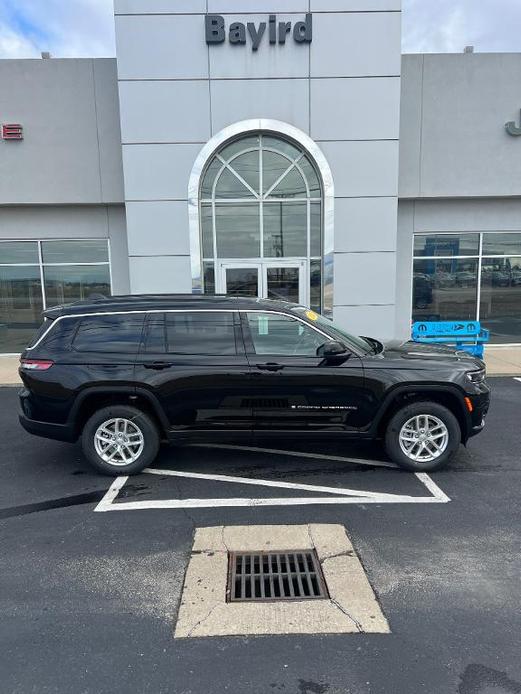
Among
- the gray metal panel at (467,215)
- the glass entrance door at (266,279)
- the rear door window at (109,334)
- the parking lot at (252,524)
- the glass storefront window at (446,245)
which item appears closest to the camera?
the parking lot at (252,524)

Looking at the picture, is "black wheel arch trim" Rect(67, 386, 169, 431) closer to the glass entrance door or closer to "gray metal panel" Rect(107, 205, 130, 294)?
the glass entrance door

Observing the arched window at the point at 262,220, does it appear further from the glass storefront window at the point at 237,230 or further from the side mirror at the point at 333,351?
the side mirror at the point at 333,351

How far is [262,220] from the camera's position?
432 inches

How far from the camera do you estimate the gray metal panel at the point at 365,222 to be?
10.7 metres

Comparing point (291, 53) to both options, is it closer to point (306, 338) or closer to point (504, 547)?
point (306, 338)

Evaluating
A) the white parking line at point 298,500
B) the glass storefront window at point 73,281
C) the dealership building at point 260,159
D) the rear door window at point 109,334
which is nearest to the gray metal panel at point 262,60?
the dealership building at point 260,159

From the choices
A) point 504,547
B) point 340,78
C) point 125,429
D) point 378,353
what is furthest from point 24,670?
point 340,78

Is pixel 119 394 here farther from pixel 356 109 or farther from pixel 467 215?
pixel 467 215

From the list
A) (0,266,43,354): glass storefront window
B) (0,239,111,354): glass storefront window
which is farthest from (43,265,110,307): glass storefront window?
(0,266,43,354): glass storefront window

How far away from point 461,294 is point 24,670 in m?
12.6

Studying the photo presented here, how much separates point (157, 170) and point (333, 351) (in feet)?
25.2

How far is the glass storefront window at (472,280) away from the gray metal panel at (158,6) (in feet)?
23.9

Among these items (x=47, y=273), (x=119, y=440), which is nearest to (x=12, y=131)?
(x=47, y=273)

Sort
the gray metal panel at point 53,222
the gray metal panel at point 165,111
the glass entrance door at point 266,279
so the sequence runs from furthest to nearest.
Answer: the gray metal panel at point 53,222, the glass entrance door at point 266,279, the gray metal panel at point 165,111
